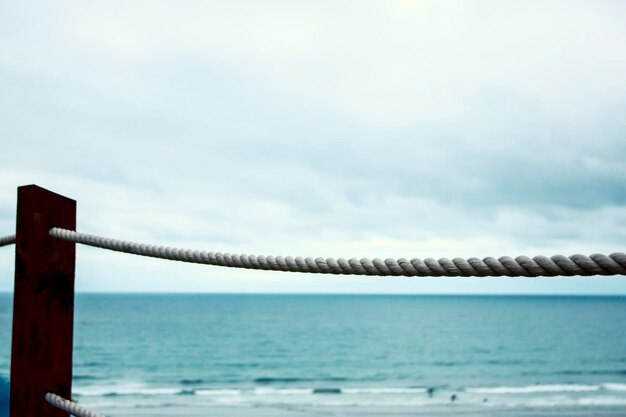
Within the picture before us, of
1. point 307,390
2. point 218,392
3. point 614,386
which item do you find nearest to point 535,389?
point 614,386

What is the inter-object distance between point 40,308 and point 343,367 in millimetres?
19795

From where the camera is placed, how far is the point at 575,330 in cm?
3419

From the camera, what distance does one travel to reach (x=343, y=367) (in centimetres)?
2023

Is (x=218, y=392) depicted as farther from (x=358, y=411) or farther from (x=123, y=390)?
(x=358, y=411)

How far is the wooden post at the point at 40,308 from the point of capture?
4.12 feet

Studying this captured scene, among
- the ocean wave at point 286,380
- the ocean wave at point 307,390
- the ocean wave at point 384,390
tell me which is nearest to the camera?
the ocean wave at point 307,390

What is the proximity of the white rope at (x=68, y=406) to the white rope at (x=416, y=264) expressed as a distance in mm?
350

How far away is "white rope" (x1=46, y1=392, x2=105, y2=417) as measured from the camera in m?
1.16

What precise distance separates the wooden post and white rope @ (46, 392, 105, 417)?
0.03 meters

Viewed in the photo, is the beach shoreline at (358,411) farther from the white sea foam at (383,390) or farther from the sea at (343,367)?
the white sea foam at (383,390)

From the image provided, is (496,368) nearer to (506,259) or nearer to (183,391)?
(183,391)

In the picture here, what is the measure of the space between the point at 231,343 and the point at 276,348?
2393 mm

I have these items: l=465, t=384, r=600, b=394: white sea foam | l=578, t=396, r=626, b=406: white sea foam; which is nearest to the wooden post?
l=578, t=396, r=626, b=406: white sea foam

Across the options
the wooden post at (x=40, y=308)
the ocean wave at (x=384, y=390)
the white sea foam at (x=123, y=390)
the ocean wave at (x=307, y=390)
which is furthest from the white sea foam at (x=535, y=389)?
the wooden post at (x=40, y=308)
